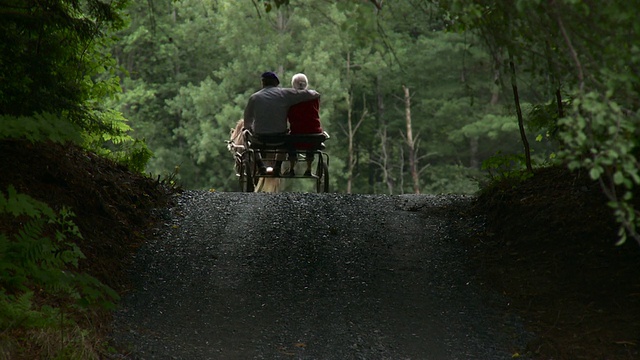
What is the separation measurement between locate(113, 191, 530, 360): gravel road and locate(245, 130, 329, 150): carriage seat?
2.82 metres

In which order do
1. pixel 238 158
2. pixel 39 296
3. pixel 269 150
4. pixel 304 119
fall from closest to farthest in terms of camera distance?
pixel 39 296
pixel 304 119
pixel 269 150
pixel 238 158

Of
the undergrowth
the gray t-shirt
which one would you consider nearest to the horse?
the gray t-shirt

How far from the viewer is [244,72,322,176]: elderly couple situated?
459 inches

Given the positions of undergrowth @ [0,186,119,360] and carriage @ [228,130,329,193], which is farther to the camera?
carriage @ [228,130,329,193]

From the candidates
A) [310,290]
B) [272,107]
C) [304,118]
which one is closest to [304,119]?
[304,118]

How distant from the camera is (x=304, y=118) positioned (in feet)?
38.9

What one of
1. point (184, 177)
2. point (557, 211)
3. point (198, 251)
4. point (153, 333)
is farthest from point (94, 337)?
point (184, 177)

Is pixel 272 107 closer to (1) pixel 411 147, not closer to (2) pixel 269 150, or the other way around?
(2) pixel 269 150

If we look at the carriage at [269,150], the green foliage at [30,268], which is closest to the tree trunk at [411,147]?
the carriage at [269,150]

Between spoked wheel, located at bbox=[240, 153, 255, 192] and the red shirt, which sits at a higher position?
the red shirt

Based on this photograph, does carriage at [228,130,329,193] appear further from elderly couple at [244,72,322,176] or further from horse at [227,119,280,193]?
horse at [227,119,280,193]

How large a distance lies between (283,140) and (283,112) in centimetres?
39

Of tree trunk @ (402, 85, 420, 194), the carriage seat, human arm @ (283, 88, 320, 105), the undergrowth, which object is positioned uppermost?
tree trunk @ (402, 85, 420, 194)

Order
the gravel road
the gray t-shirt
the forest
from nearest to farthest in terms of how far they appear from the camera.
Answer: the gravel road
the forest
the gray t-shirt
